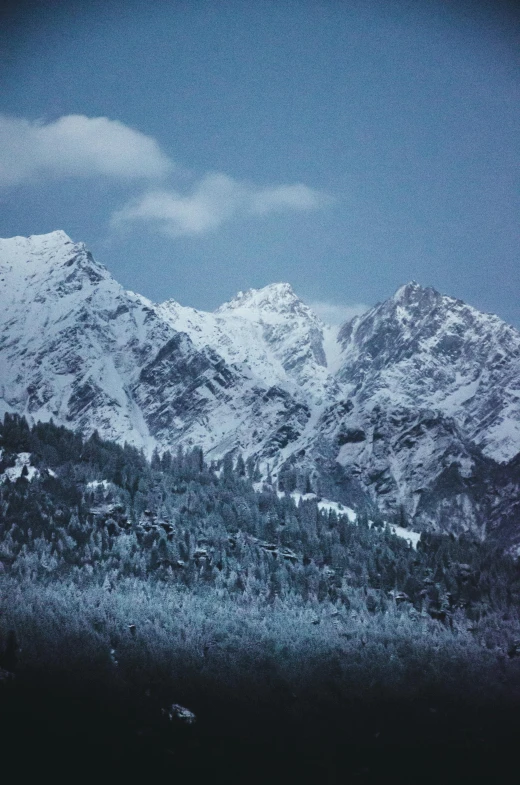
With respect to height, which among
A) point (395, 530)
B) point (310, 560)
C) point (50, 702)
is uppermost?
point (395, 530)

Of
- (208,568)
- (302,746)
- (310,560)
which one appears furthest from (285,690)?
(310,560)

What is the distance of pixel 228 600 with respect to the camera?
418 feet

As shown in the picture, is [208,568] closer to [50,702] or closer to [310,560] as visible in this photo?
[310,560]

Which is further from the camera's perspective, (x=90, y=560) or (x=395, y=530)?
(x=395, y=530)

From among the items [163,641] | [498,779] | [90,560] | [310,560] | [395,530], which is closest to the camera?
[498,779]

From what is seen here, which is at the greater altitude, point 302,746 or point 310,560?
point 310,560

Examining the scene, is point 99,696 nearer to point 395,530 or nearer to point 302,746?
point 302,746

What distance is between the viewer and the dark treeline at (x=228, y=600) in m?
88.4

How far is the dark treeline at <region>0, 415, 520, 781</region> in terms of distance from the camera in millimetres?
88438

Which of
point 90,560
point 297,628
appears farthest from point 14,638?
point 297,628

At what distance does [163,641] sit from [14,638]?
23.7 metres

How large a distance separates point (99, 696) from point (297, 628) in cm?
4982

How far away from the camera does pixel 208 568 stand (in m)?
138

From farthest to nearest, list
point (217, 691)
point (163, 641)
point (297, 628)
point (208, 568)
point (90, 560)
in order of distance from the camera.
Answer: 1. point (208, 568)
2. point (90, 560)
3. point (297, 628)
4. point (163, 641)
5. point (217, 691)
